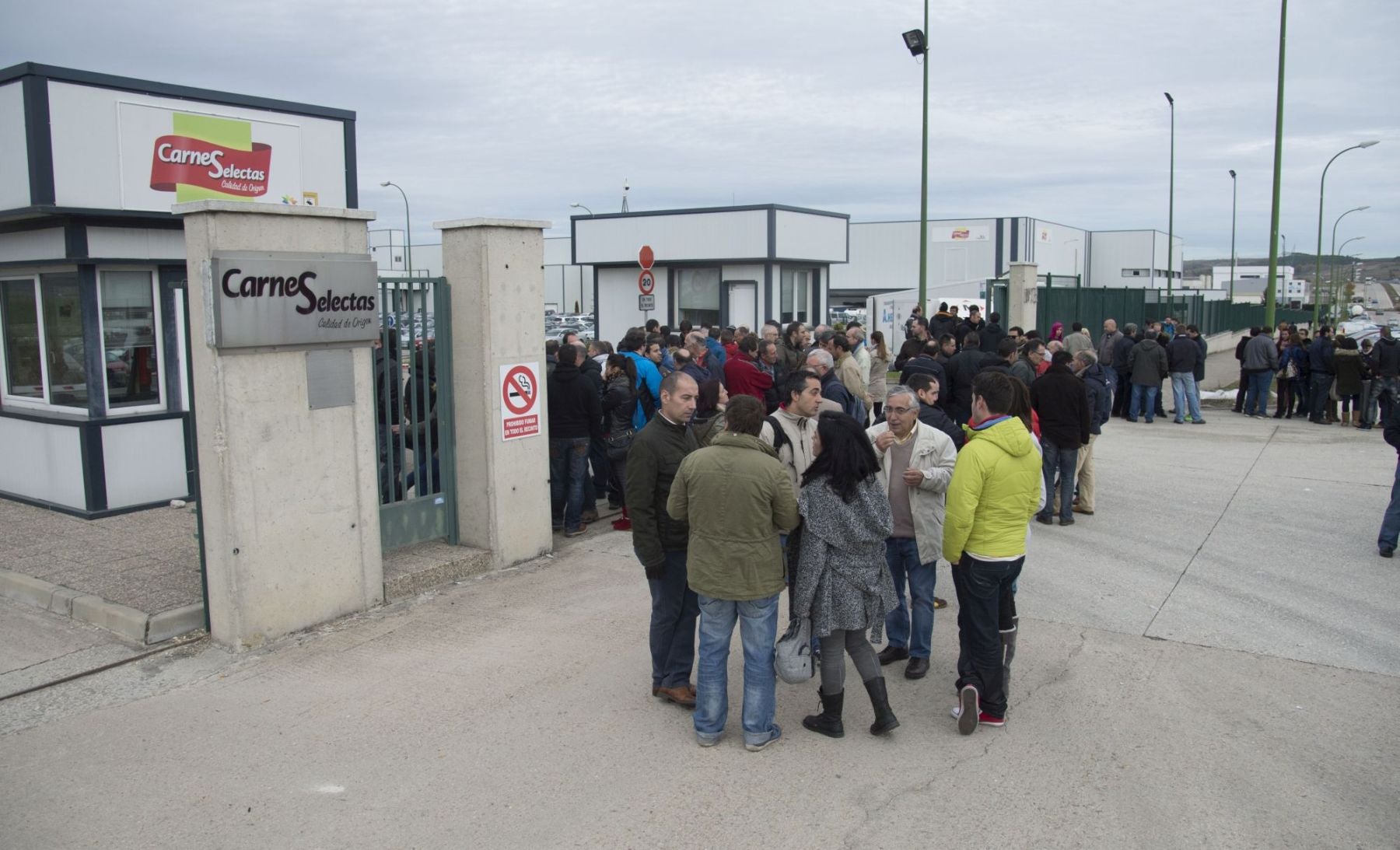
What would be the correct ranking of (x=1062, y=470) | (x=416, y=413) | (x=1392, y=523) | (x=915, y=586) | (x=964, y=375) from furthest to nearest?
(x=964, y=375)
(x=1062, y=470)
(x=1392, y=523)
(x=416, y=413)
(x=915, y=586)

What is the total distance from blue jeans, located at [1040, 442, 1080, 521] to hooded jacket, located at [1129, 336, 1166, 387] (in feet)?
26.6

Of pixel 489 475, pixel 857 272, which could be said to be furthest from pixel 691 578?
pixel 857 272

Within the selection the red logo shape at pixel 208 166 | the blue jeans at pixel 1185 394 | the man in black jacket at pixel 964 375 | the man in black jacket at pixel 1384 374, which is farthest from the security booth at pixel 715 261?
the red logo shape at pixel 208 166

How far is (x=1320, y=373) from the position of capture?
1711cm

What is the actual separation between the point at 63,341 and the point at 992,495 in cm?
865

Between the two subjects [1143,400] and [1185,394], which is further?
[1143,400]

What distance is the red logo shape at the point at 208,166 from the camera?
955 centimetres

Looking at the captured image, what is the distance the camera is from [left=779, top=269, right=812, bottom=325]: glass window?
29250 mm

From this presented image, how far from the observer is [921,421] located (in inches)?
258

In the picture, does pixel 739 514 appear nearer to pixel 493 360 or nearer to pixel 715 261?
pixel 493 360

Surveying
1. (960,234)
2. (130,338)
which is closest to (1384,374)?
(130,338)

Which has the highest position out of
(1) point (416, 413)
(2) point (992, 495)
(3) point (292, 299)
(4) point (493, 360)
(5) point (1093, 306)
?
(3) point (292, 299)

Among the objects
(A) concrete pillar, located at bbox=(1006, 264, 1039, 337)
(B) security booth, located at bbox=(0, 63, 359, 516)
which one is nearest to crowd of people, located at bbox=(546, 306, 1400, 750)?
(B) security booth, located at bbox=(0, 63, 359, 516)

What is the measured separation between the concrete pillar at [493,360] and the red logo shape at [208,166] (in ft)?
10.8
